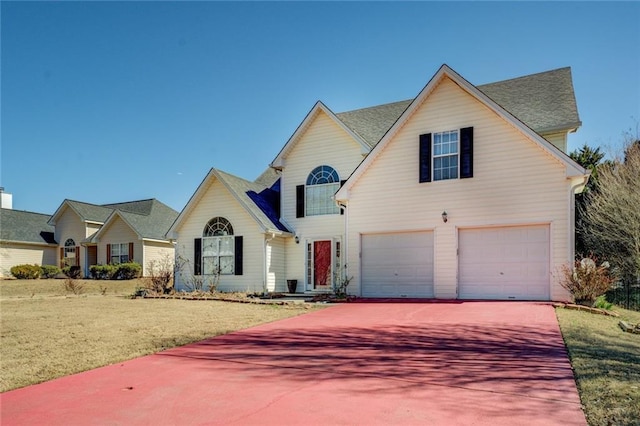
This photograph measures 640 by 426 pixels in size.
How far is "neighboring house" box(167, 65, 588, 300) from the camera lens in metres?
12.9

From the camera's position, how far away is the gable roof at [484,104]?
40.4 ft

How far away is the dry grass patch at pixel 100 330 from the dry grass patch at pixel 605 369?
582 centimetres

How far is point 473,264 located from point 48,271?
2939 centimetres

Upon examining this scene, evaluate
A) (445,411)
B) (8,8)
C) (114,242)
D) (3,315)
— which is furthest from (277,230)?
(114,242)

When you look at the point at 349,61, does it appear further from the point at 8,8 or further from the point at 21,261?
the point at 21,261

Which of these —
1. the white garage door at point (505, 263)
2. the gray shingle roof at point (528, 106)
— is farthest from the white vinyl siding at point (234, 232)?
the white garage door at point (505, 263)

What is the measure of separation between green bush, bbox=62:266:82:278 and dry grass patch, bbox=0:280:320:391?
18.4m

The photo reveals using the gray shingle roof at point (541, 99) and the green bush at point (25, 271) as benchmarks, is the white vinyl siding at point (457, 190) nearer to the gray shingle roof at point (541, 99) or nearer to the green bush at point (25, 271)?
the gray shingle roof at point (541, 99)

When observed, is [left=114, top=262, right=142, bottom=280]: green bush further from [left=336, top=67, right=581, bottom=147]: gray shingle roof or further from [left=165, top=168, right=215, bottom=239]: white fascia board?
[left=336, top=67, right=581, bottom=147]: gray shingle roof

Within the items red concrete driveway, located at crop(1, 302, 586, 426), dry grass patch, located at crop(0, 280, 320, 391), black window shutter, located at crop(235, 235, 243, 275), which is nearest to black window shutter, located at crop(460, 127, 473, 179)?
dry grass patch, located at crop(0, 280, 320, 391)

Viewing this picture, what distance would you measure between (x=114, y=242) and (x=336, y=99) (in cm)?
1826

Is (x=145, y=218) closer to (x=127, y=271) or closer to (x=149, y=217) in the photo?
(x=149, y=217)

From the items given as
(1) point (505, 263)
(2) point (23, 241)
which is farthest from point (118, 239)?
(1) point (505, 263)

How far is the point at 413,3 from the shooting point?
12.6 m
